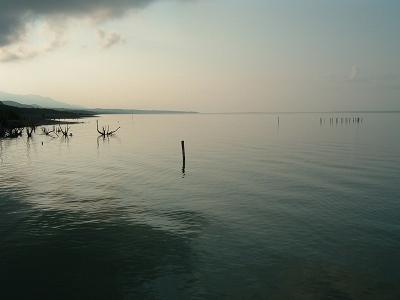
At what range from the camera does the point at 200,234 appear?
63.8 feet

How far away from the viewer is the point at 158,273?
48.9 ft

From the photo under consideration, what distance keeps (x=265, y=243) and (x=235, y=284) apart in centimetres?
459

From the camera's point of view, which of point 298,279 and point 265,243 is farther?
point 265,243

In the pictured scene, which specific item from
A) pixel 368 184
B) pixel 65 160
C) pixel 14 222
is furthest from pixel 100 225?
pixel 65 160

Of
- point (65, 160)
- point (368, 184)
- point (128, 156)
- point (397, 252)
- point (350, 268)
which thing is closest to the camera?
point (350, 268)

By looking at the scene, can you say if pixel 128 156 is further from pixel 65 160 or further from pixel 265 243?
pixel 265 243

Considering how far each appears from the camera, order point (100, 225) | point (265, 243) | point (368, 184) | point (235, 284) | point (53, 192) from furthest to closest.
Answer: point (368, 184) → point (53, 192) → point (100, 225) → point (265, 243) → point (235, 284)

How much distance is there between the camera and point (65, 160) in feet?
157

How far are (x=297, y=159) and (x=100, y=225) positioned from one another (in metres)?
33.5

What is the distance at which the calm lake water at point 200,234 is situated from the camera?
1393 centimetres

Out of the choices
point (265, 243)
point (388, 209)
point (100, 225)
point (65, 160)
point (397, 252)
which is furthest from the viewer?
point (65, 160)

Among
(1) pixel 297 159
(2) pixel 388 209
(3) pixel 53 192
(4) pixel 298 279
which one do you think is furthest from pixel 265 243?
(1) pixel 297 159

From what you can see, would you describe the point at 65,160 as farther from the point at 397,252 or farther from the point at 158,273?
the point at 397,252

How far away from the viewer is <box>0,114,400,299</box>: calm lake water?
45.7 feet
